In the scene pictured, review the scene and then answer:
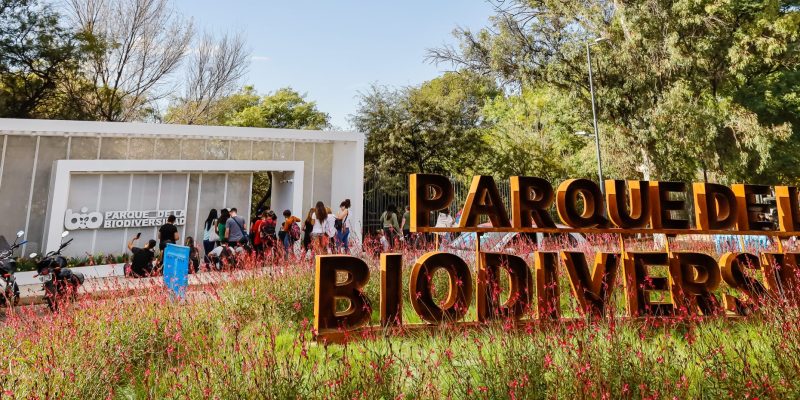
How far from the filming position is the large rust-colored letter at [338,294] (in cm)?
439

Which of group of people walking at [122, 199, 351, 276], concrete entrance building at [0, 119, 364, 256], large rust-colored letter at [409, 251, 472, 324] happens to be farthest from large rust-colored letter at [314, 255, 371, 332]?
concrete entrance building at [0, 119, 364, 256]

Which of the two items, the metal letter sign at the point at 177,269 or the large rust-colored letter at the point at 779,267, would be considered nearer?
the large rust-colored letter at the point at 779,267

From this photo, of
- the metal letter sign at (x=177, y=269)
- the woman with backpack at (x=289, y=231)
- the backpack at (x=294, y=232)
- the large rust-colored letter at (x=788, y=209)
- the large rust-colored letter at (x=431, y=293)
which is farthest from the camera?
the woman with backpack at (x=289, y=231)

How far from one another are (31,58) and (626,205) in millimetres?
23546

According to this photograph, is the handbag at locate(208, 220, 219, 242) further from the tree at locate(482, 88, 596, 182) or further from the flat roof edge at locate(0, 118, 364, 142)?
the tree at locate(482, 88, 596, 182)

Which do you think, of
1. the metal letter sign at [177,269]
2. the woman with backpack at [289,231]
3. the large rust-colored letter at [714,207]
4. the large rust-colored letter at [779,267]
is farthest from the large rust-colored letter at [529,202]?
the woman with backpack at [289,231]

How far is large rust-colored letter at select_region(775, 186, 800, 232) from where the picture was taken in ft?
20.4

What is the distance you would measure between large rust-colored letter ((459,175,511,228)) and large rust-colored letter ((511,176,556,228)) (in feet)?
0.54

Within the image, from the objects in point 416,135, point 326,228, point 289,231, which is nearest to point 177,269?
point 326,228

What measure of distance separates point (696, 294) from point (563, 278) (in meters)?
1.97

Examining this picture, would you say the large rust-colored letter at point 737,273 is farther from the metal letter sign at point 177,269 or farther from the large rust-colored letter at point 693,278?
the metal letter sign at point 177,269

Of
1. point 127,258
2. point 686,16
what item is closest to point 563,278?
point 127,258

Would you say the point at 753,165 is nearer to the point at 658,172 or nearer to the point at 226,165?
the point at 658,172

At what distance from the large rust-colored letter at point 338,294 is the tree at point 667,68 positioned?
14.6 m
